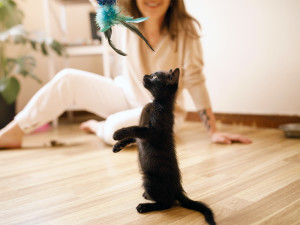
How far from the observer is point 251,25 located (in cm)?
197

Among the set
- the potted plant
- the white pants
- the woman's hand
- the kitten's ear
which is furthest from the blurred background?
the kitten's ear

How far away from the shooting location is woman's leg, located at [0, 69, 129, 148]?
5.27 ft

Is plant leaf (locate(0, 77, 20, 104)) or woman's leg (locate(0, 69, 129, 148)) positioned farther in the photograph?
plant leaf (locate(0, 77, 20, 104))

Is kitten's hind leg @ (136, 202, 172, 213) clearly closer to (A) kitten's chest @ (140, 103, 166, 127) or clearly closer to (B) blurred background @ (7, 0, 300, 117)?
(A) kitten's chest @ (140, 103, 166, 127)

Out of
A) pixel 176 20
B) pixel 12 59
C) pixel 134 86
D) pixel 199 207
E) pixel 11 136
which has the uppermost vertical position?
pixel 176 20

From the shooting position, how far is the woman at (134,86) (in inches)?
57.3

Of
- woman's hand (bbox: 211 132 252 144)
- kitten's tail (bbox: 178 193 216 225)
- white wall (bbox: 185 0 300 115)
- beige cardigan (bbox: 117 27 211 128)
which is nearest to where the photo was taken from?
kitten's tail (bbox: 178 193 216 225)

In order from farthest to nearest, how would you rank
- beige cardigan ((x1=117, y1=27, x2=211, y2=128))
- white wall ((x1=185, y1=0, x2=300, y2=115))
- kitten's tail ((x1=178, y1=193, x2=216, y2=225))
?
white wall ((x1=185, y1=0, x2=300, y2=115)) < beige cardigan ((x1=117, y1=27, x2=211, y2=128)) < kitten's tail ((x1=178, y1=193, x2=216, y2=225))

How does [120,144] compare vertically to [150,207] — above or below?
above

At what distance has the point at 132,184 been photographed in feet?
3.34

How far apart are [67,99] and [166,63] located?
60cm

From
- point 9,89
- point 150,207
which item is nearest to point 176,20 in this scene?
point 150,207

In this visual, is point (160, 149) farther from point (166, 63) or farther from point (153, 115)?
point (166, 63)

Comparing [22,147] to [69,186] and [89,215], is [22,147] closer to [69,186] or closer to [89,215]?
[69,186]
